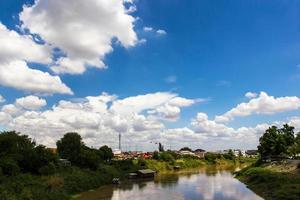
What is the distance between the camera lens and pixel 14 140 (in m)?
71.4

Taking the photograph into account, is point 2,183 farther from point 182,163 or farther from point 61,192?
point 182,163

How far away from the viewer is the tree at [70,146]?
95375 millimetres

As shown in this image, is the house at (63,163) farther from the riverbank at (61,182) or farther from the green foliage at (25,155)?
the green foliage at (25,155)

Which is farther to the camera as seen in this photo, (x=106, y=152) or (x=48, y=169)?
(x=106, y=152)

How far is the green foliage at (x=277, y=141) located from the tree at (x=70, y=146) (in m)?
54.7

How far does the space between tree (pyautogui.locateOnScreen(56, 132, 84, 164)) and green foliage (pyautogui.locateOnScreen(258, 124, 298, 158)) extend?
54.7m

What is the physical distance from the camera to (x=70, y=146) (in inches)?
3831

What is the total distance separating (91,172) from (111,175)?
1039cm

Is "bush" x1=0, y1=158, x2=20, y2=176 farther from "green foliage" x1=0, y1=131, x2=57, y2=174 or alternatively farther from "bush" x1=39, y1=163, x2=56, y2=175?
"bush" x1=39, y1=163, x2=56, y2=175

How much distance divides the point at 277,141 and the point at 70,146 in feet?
192

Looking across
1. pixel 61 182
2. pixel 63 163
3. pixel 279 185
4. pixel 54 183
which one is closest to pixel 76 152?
pixel 63 163

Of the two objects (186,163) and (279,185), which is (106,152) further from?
(279,185)

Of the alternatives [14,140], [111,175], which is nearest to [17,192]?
[14,140]

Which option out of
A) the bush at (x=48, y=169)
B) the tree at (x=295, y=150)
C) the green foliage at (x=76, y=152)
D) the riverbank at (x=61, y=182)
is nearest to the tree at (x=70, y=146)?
the green foliage at (x=76, y=152)
